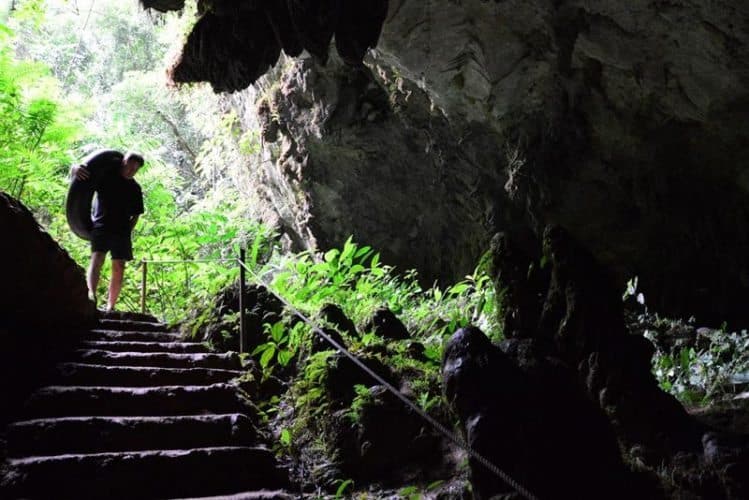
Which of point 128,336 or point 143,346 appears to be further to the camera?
point 128,336

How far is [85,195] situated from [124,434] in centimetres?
401

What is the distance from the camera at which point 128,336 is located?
6.34 meters

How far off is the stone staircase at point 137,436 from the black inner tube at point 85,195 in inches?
84.4

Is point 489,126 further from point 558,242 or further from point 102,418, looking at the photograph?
point 102,418

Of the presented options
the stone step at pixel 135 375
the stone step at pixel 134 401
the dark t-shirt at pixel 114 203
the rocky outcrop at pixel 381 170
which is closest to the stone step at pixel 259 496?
the stone step at pixel 134 401

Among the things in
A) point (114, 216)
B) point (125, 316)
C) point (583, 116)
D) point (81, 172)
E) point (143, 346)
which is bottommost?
point (143, 346)

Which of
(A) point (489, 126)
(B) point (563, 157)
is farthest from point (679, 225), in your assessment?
(A) point (489, 126)

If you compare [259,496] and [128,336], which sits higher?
[128,336]

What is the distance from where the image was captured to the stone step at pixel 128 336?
19.7 ft

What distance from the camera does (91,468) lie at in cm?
366

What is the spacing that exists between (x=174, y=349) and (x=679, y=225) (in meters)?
6.18

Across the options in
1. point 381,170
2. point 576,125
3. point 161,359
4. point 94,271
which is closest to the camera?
point 161,359

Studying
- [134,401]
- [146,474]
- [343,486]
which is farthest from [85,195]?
[343,486]

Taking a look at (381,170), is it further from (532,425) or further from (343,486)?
(532,425)
